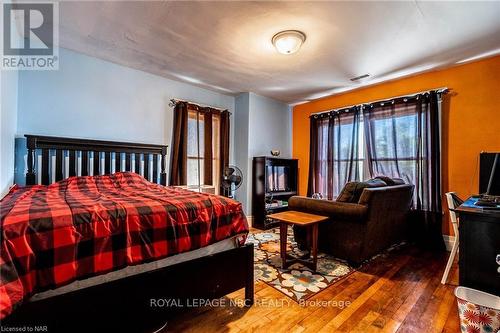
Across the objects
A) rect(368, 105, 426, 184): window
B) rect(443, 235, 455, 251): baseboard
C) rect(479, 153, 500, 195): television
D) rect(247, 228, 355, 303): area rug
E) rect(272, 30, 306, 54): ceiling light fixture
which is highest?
rect(272, 30, 306, 54): ceiling light fixture

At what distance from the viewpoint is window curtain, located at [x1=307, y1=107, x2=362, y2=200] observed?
163 inches

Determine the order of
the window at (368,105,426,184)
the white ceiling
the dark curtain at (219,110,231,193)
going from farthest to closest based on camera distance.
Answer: the dark curtain at (219,110,231,193), the window at (368,105,426,184), the white ceiling

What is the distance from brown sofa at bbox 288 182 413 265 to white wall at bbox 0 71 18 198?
9.48 ft

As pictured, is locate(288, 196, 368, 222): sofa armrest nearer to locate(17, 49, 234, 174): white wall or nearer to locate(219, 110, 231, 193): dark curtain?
locate(219, 110, 231, 193): dark curtain

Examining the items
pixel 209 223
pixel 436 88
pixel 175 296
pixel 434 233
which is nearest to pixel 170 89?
pixel 209 223

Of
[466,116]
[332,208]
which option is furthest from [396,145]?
[332,208]

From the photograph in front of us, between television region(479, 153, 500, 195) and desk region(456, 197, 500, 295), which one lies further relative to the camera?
television region(479, 153, 500, 195)

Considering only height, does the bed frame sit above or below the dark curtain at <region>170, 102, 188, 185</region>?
below

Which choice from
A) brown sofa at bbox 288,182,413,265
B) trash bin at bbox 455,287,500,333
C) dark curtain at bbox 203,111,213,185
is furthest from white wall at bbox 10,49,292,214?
trash bin at bbox 455,287,500,333

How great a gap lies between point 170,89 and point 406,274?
159 inches

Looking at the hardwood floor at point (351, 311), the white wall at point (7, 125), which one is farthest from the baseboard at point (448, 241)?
the white wall at point (7, 125)

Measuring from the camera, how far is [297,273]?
2.43 meters

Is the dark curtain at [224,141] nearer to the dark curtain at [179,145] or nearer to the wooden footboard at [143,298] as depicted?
the dark curtain at [179,145]

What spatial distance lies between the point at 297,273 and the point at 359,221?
33.3 inches
